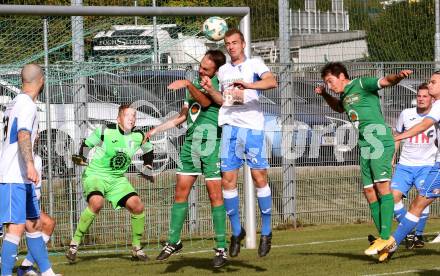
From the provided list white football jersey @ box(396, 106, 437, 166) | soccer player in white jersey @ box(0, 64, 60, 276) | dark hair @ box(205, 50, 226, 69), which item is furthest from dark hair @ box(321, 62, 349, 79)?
soccer player in white jersey @ box(0, 64, 60, 276)

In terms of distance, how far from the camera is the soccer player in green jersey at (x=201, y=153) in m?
11.4

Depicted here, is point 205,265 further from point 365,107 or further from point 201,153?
point 365,107

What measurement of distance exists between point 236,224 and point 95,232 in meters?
4.15

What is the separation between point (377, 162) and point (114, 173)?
336 cm

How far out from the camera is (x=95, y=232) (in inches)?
582

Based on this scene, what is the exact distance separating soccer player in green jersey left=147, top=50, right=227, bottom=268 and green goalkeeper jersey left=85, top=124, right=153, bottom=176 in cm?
130

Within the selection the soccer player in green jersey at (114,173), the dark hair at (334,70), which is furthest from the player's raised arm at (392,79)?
the soccer player in green jersey at (114,173)

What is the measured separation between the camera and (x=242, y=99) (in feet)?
36.3

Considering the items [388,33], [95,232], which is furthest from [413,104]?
[95,232]

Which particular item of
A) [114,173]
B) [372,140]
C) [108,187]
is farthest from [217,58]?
[108,187]

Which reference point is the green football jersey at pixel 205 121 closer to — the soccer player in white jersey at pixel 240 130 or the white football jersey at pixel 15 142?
the soccer player in white jersey at pixel 240 130

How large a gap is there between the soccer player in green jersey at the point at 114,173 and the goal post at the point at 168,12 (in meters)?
1.24

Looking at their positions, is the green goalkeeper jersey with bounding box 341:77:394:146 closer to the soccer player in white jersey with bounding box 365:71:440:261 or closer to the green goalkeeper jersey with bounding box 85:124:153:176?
the soccer player in white jersey with bounding box 365:71:440:261

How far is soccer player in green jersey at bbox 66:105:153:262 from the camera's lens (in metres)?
12.6
